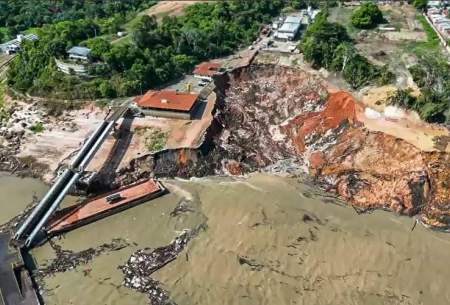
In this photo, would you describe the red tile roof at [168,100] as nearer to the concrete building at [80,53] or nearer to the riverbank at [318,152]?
the riverbank at [318,152]

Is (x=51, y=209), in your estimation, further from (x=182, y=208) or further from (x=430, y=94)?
(x=430, y=94)

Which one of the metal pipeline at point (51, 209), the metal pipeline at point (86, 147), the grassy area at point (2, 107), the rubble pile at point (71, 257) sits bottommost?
the rubble pile at point (71, 257)

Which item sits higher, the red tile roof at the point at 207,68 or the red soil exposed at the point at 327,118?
the red tile roof at the point at 207,68

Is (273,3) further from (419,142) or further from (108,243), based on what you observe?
(108,243)

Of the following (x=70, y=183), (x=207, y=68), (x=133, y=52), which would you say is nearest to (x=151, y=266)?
(x=70, y=183)

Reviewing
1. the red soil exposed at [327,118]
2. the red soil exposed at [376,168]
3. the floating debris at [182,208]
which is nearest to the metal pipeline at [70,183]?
the floating debris at [182,208]

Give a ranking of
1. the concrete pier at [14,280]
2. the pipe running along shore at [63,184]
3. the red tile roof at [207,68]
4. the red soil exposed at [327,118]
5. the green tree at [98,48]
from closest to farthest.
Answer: the concrete pier at [14,280], the pipe running along shore at [63,184], the red soil exposed at [327,118], the green tree at [98,48], the red tile roof at [207,68]
